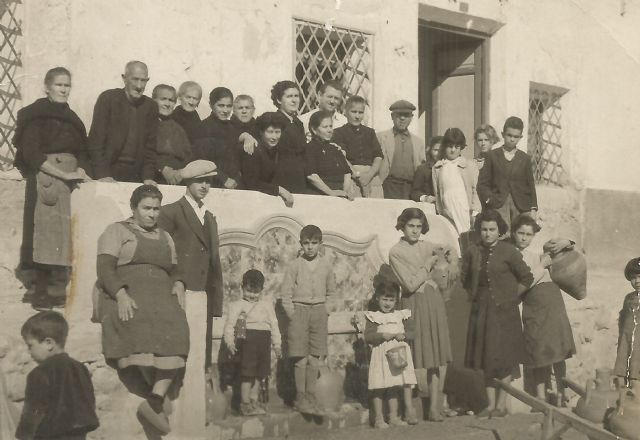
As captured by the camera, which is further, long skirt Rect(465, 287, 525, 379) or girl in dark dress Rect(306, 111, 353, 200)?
girl in dark dress Rect(306, 111, 353, 200)

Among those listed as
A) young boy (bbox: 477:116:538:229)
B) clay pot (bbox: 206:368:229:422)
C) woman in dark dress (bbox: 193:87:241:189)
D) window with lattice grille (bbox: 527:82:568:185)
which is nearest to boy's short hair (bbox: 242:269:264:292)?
clay pot (bbox: 206:368:229:422)

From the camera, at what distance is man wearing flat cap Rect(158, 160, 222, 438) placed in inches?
250

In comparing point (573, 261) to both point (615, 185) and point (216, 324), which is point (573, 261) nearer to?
point (216, 324)

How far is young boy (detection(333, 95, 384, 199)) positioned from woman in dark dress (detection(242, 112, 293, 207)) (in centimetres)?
101

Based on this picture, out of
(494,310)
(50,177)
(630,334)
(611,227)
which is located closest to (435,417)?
(494,310)

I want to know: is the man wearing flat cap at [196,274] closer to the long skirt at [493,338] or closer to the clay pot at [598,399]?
the long skirt at [493,338]

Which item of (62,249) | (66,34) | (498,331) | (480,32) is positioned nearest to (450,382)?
(498,331)

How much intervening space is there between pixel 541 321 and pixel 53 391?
13.9ft

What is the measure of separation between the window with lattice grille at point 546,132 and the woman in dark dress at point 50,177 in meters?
7.09

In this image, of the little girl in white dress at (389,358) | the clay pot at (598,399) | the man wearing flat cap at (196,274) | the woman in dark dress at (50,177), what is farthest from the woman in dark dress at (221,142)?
the clay pot at (598,399)

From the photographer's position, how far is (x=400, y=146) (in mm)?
9391

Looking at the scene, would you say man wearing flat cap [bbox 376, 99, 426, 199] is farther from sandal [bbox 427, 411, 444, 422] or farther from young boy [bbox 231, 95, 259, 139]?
sandal [bbox 427, 411, 444, 422]

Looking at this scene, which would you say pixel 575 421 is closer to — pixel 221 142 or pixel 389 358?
pixel 389 358

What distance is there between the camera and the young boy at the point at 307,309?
7.32m
